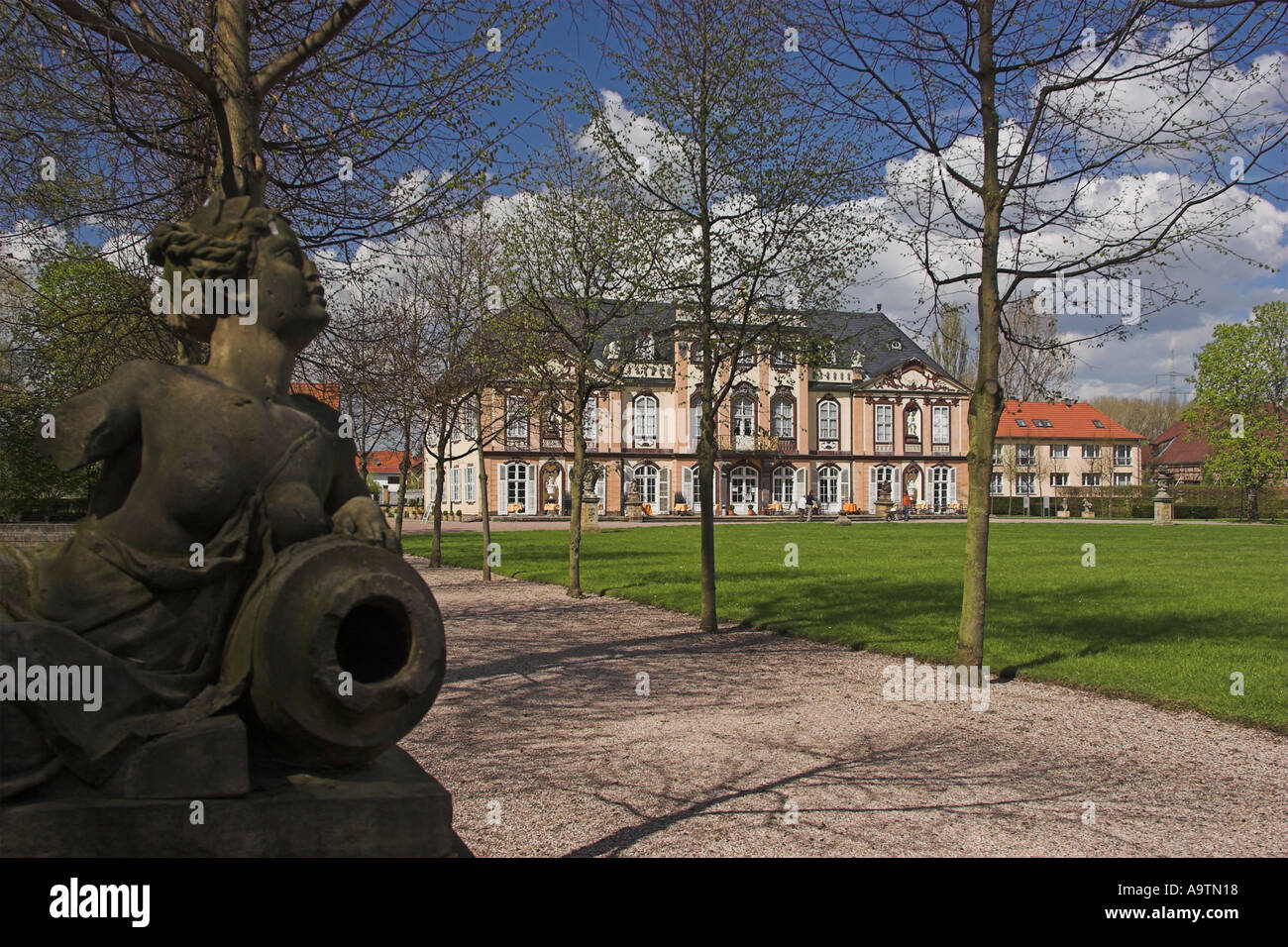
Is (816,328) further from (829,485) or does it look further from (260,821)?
(829,485)

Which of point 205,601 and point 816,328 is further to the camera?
point 816,328

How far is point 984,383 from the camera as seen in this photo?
9359 mm

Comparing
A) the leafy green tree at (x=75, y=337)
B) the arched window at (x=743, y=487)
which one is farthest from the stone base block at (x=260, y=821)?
the arched window at (x=743, y=487)

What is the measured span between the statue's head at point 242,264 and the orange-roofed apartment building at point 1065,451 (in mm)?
74091

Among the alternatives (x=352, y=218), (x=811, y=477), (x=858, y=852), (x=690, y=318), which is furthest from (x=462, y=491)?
(x=858, y=852)

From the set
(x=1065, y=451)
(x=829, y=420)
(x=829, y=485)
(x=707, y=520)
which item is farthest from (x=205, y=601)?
(x=1065, y=451)

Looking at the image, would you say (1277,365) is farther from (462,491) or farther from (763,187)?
(763,187)

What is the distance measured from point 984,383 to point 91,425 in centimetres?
807

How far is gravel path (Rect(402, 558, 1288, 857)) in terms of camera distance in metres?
5.21

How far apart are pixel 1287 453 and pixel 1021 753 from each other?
5778 centimetres

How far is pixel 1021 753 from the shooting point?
7.00m

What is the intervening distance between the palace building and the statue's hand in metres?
49.9

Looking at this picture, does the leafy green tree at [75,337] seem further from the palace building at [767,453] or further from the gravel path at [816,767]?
the palace building at [767,453]

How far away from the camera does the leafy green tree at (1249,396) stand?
55.2m
